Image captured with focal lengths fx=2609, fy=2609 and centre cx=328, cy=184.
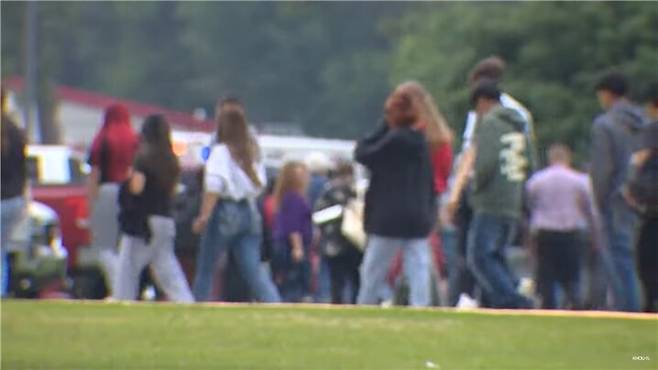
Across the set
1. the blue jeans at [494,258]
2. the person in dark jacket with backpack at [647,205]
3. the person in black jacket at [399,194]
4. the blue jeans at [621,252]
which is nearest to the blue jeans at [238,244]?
the person in black jacket at [399,194]

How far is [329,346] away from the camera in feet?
44.3

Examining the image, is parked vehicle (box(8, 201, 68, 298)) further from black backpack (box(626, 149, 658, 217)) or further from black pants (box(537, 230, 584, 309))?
black backpack (box(626, 149, 658, 217))

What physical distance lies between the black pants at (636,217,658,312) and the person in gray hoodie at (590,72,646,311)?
1056 millimetres

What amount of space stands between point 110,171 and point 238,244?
191 cm

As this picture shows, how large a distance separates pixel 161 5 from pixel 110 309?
89022mm

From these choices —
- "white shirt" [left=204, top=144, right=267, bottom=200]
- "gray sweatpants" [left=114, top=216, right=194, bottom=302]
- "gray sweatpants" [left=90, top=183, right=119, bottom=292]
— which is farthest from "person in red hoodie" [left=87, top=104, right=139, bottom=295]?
"white shirt" [left=204, top=144, right=267, bottom=200]

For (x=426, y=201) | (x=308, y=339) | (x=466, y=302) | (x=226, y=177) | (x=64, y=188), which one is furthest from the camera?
(x=64, y=188)

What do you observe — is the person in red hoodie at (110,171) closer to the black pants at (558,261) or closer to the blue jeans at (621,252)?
the black pants at (558,261)

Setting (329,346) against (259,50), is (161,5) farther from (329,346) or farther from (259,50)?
(329,346)

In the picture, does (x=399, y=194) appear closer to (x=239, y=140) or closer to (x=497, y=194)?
(x=497, y=194)

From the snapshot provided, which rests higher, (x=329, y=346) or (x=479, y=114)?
(x=479, y=114)

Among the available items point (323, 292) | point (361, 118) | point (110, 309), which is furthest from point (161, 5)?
point (110, 309)

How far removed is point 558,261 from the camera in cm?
2002

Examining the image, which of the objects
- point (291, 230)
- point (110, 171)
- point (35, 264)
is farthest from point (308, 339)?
point (35, 264)
